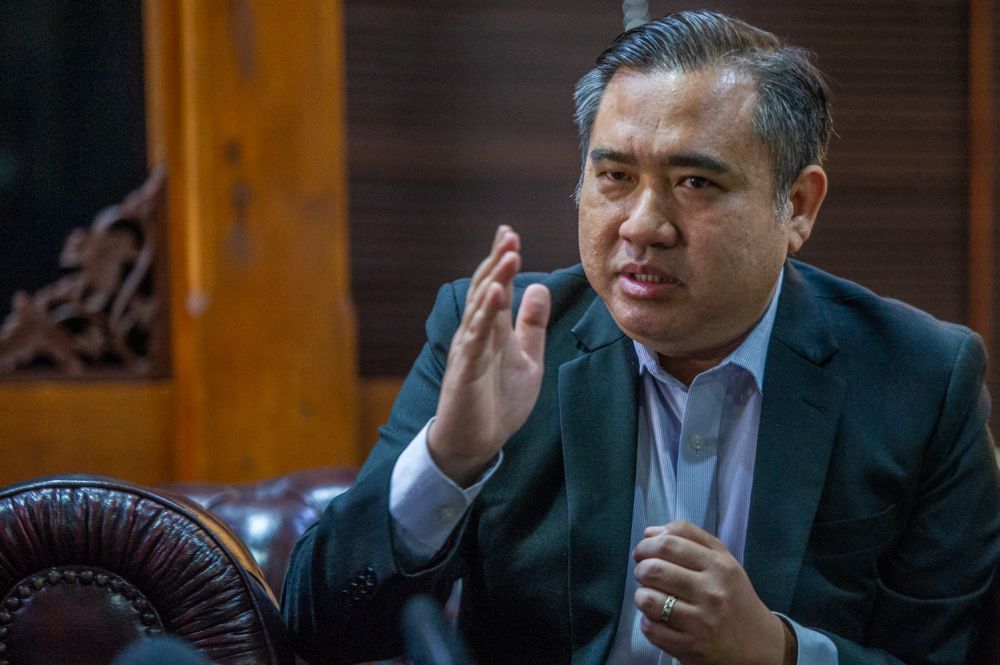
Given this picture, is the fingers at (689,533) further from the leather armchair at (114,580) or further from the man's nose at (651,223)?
the leather armchair at (114,580)

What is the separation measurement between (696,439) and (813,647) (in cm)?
30

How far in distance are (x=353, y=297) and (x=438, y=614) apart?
2.02 m

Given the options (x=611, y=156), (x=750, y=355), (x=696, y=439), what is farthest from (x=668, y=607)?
(x=611, y=156)

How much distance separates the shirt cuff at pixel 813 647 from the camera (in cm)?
139

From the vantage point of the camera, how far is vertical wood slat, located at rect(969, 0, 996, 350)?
3.32 m

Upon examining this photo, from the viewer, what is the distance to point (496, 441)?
133cm

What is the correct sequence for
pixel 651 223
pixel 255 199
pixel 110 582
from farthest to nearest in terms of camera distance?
pixel 255 199 → pixel 651 223 → pixel 110 582

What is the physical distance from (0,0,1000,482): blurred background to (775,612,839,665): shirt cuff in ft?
5.43

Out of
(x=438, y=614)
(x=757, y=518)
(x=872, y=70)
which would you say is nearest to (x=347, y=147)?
(x=872, y=70)

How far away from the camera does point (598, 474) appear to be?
60.8 inches

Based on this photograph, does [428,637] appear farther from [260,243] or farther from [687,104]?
[260,243]

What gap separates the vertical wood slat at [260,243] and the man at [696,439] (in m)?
1.29

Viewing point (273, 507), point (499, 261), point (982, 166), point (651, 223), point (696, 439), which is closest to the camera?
point (499, 261)

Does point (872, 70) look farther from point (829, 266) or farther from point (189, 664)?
point (189, 664)
